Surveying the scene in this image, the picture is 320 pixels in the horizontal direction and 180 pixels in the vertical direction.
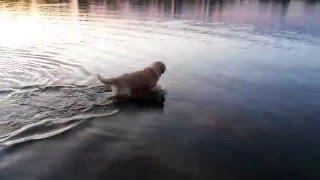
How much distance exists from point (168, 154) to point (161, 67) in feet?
14.8

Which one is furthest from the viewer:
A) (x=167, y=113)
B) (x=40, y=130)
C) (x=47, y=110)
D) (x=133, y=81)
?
(x=133, y=81)

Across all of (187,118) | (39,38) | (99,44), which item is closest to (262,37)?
(99,44)

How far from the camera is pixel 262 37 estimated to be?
23.1m

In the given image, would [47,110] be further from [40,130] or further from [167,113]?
[167,113]

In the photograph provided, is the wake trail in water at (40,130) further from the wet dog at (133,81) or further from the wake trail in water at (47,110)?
the wet dog at (133,81)

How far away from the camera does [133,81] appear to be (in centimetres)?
1136

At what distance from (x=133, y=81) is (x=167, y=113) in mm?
1532

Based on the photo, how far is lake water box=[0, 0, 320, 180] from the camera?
7.73 m

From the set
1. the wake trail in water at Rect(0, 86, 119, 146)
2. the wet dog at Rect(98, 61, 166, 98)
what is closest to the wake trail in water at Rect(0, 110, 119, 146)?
the wake trail in water at Rect(0, 86, 119, 146)

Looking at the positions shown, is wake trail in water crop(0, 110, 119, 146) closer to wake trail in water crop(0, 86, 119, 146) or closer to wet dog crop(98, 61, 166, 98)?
wake trail in water crop(0, 86, 119, 146)

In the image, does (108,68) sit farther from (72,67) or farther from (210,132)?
(210,132)

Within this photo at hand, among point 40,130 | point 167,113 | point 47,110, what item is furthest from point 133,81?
point 40,130

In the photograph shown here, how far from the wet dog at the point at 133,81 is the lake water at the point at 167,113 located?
43cm

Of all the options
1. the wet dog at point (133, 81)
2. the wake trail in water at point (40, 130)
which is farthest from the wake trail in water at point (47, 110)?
the wet dog at point (133, 81)
